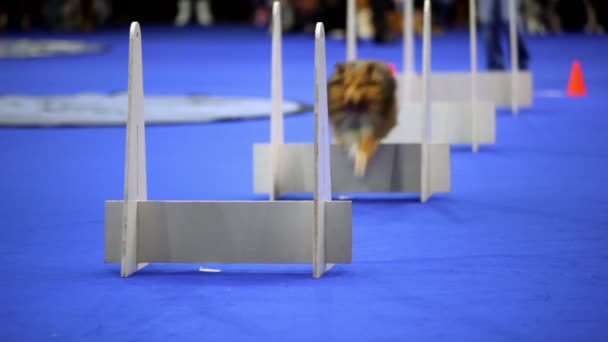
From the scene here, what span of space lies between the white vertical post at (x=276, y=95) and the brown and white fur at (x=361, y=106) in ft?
0.77

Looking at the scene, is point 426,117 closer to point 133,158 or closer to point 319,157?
point 319,157

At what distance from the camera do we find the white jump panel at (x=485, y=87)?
927 cm

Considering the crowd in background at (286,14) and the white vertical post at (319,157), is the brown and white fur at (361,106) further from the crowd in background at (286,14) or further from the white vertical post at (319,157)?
the crowd in background at (286,14)

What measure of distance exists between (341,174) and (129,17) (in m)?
21.2

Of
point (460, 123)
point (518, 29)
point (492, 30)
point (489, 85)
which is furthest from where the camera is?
point (518, 29)

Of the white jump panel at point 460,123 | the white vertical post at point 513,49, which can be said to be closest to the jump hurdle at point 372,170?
the white jump panel at point 460,123

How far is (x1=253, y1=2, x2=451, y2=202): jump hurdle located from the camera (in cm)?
571

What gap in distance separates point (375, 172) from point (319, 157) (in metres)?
1.55

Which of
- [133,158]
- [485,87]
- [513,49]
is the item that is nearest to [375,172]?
[133,158]

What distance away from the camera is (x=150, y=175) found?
21.8ft

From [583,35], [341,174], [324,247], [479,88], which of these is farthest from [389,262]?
[583,35]

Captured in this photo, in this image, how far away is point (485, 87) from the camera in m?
9.50

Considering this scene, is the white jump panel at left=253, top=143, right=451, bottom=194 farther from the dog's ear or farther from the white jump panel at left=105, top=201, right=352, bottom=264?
the white jump panel at left=105, top=201, right=352, bottom=264

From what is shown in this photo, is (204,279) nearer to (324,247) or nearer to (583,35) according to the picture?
(324,247)
